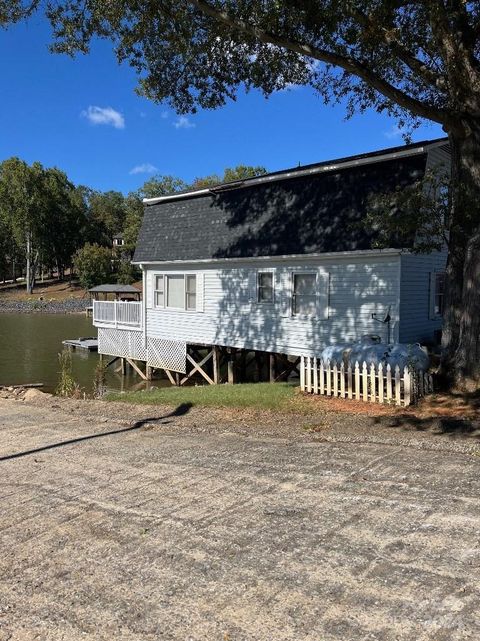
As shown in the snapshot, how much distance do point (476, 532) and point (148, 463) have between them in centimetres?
393

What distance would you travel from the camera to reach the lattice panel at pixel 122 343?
72.2ft

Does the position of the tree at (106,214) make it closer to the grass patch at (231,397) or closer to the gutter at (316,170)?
the gutter at (316,170)

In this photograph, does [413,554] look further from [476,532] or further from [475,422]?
[475,422]

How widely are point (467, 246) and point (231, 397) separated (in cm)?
556

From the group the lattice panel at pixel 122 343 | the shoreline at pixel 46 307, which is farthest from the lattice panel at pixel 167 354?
the shoreline at pixel 46 307

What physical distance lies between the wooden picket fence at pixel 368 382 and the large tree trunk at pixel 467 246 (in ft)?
2.21

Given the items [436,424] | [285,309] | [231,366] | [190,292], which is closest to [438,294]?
[285,309]


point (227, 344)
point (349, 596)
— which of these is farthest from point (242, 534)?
point (227, 344)

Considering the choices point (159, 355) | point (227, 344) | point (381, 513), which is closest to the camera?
point (381, 513)

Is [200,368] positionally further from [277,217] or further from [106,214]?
[106,214]

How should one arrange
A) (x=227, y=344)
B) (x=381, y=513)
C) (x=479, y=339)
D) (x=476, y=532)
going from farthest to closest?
(x=227, y=344)
(x=479, y=339)
(x=381, y=513)
(x=476, y=532)

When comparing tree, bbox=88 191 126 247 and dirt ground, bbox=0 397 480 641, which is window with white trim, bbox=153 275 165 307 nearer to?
dirt ground, bbox=0 397 480 641

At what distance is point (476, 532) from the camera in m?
4.32

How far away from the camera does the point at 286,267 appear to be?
53.6 feet
